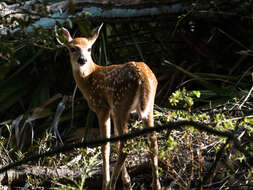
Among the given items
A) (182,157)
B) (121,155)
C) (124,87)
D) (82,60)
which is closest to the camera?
(182,157)

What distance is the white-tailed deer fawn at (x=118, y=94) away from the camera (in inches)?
145

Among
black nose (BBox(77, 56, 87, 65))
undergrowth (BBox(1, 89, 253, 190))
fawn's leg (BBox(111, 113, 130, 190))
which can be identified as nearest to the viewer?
undergrowth (BBox(1, 89, 253, 190))

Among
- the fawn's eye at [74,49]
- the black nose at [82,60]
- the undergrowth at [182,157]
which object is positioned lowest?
the undergrowth at [182,157]

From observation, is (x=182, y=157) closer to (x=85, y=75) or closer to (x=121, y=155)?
(x=121, y=155)

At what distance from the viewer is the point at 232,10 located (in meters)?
5.50

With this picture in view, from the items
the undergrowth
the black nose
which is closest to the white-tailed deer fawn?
the black nose

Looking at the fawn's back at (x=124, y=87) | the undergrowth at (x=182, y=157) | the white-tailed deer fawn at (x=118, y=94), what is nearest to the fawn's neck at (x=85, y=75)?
the white-tailed deer fawn at (x=118, y=94)

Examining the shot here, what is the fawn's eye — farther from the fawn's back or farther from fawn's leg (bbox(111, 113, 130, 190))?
fawn's leg (bbox(111, 113, 130, 190))

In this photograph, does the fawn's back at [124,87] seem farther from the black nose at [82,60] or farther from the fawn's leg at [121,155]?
the black nose at [82,60]

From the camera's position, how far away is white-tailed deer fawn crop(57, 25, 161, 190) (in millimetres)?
3682

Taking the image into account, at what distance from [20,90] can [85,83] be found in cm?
232

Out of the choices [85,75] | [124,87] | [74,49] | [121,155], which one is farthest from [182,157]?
[74,49]

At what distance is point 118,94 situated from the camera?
3857 millimetres

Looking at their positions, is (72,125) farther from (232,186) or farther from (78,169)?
(232,186)
